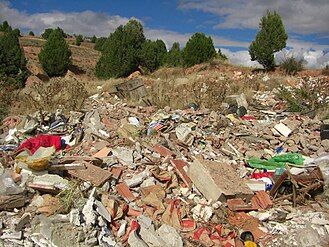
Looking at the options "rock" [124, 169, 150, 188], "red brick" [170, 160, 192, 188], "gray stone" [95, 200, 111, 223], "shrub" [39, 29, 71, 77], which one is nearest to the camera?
"gray stone" [95, 200, 111, 223]

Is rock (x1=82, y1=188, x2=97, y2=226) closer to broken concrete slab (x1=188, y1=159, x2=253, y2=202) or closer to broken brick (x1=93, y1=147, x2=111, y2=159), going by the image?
broken concrete slab (x1=188, y1=159, x2=253, y2=202)

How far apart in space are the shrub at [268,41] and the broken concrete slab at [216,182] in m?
17.9

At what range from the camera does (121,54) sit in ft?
71.2

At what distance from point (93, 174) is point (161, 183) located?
903 mm

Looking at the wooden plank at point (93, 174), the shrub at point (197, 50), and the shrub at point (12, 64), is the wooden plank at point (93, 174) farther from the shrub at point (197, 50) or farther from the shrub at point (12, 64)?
the shrub at point (197, 50)

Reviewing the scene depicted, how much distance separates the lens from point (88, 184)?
4.43m

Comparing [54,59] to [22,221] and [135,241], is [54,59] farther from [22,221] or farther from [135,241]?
[135,241]

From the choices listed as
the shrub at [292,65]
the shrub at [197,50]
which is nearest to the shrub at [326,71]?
the shrub at [292,65]

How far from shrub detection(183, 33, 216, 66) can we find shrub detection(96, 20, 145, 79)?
3111mm

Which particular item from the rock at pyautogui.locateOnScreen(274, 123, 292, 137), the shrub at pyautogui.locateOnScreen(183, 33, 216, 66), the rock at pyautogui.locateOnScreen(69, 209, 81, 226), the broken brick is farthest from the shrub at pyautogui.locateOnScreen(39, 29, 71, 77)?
the rock at pyautogui.locateOnScreen(69, 209, 81, 226)

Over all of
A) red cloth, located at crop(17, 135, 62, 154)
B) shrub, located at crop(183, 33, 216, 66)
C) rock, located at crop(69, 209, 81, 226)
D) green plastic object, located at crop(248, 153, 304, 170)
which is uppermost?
shrub, located at crop(183, 33, 216, 66)

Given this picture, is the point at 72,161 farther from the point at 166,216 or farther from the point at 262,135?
the point at 262,135

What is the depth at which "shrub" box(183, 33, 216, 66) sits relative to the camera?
76.7ft

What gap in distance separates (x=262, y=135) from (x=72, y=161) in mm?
3632
